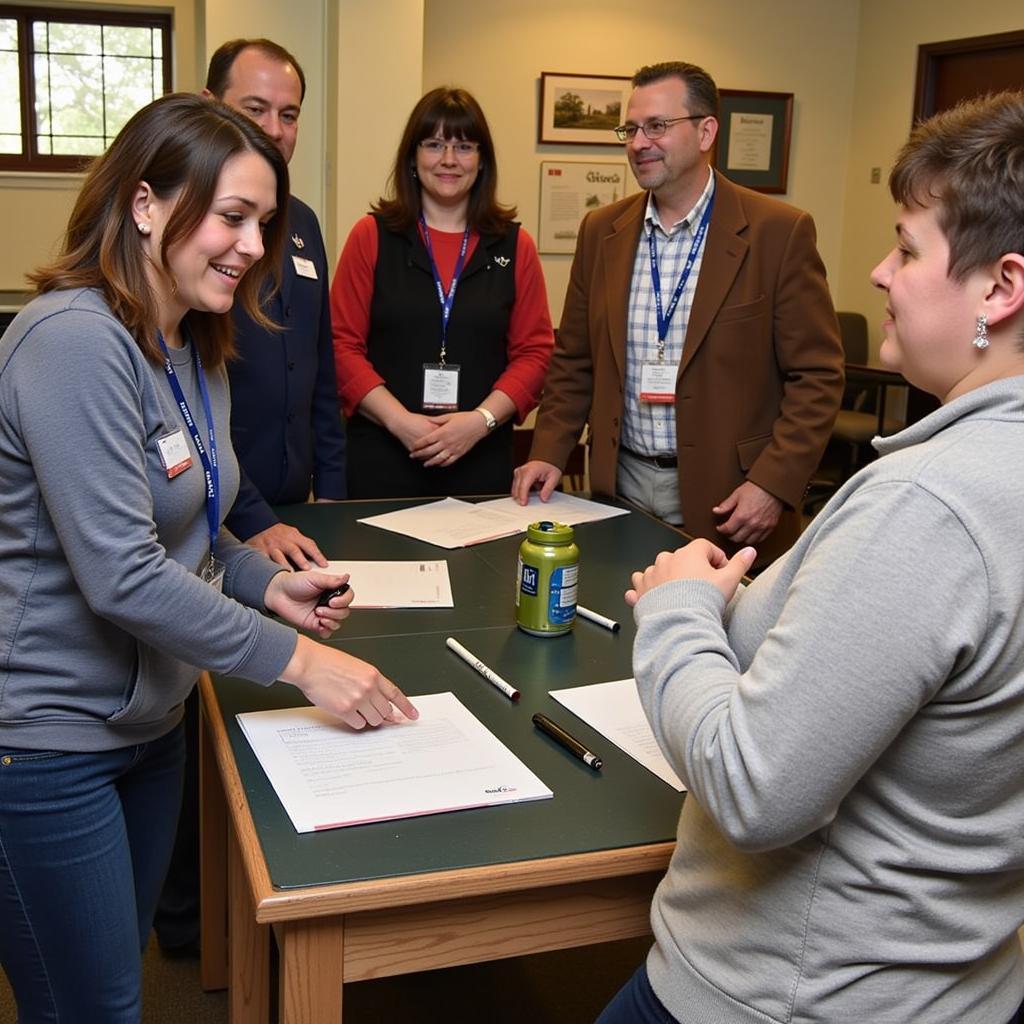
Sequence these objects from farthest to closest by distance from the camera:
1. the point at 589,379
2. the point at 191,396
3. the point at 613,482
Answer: the point at 589,379 → the point at 613,482 → the point at 191,396

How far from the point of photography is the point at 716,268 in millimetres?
2699

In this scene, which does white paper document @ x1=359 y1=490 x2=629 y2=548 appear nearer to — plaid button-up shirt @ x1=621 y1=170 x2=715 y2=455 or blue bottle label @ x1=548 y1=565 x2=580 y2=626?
plaid button-up shirt @ x1=621 y1=170 x2=715 y2=455

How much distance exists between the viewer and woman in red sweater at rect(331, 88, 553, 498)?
288 centimetres

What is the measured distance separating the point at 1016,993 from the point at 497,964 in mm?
1403

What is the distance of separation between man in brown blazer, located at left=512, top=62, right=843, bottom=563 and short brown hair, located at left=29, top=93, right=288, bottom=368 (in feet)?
Answer: 4.56

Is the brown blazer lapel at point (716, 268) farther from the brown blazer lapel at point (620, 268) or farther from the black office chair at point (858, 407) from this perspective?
the black office chair at point (858, 407)

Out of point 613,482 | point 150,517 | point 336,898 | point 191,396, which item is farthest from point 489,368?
point 336,898

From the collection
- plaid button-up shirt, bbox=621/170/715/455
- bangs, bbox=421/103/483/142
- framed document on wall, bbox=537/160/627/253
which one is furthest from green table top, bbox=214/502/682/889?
framed document on wall, bbox=537/160/627/253

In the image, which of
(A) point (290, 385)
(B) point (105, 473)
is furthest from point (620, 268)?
(B) point (105, 473)

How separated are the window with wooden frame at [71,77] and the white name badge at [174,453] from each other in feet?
19.6

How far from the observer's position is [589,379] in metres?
2.97

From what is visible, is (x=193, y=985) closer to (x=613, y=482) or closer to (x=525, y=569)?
(x=525, y=569)

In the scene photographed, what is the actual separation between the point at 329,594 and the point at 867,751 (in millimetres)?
931

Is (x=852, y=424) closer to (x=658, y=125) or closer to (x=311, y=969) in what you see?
(x=658, y=125)
